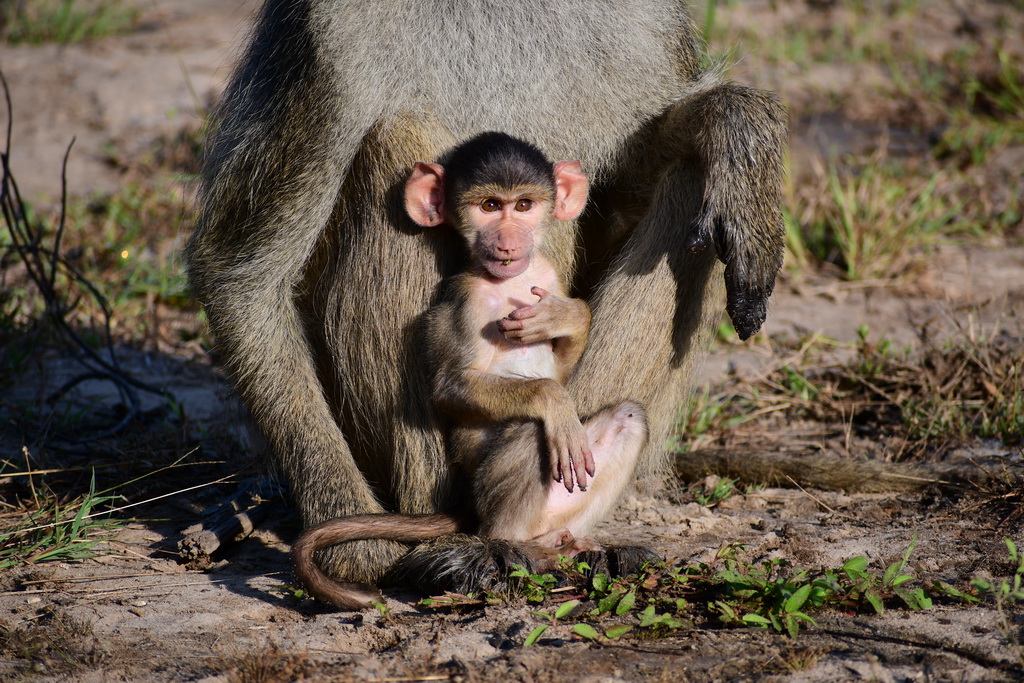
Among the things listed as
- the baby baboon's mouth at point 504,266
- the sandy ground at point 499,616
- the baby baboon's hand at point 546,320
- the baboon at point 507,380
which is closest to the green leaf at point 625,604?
the sandy ground at point 499,616

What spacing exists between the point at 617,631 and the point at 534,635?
18 cm

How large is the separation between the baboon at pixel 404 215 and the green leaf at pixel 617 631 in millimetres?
413

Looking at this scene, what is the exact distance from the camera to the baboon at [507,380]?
2598 mm

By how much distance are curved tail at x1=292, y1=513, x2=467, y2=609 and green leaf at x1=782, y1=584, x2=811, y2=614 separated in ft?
2.92

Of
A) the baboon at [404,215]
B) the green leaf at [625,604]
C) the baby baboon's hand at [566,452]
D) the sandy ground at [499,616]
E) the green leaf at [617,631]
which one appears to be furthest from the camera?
Answer: the baboon at [404,215]

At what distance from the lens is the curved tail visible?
2463 millimetres

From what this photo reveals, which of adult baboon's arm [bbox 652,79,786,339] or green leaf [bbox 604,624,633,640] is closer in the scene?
green leaf [bbox 604,624,633,640]

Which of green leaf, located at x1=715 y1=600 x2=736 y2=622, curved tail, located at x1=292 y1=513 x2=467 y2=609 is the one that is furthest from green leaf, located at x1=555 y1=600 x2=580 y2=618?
curved tail, located at x1=292 y1=513 x2=467 y2=609

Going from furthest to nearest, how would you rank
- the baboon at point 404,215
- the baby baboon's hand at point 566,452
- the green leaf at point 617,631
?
the baboon at point 404,215
the baby baboon's hand at point 566,452
the green leaf at point 617,631

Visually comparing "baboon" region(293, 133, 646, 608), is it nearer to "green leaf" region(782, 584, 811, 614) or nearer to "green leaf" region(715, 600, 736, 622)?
"green leaf" region(715, 600, 736, 622)

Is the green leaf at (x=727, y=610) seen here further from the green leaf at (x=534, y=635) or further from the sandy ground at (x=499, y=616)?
the green leaf at (x=534, y=635)

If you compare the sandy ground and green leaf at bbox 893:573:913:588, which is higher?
green leaf at bbox 893:573:913:588

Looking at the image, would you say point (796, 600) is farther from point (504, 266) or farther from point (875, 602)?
point (504, 266)

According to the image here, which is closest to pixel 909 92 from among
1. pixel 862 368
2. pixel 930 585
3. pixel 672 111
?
pixel 862 368
